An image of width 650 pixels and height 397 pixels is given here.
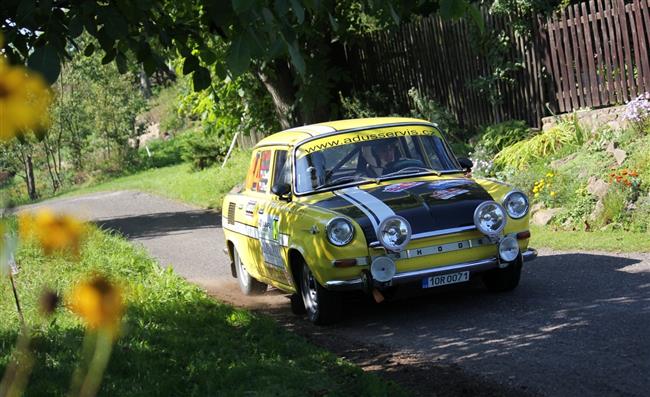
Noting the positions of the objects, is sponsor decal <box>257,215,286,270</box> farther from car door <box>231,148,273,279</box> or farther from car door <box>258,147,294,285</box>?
car door <box>231,148,273,279</box>

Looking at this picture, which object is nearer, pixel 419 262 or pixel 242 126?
pixel 419 262

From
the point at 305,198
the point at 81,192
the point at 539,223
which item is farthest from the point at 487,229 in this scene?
the point at 81,192

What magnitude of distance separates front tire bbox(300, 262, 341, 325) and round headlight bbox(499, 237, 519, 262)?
4.83ft

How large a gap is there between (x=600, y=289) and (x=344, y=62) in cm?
1320

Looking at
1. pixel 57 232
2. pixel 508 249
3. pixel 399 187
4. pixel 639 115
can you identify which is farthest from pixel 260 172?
pixel 57 232

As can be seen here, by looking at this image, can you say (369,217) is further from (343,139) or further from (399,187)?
(343,139)

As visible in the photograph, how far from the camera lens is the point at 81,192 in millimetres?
32719

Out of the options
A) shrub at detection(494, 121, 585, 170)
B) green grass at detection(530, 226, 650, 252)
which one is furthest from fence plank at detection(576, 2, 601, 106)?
green grass at detection(530, 226, 650, 252)

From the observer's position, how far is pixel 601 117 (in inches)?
574

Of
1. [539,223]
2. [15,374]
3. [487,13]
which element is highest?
[487,13]

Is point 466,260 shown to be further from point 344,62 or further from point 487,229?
point 344,62

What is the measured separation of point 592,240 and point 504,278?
2.77 metres

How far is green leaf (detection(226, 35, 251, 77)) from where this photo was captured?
426 centimetres

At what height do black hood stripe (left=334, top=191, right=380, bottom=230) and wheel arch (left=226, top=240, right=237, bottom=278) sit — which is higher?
black hood stripe (left=334, top=191, right=380, bottom=230)
